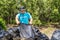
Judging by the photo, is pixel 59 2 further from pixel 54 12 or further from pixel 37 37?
pixel 37 37

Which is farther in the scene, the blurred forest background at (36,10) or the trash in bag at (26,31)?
the blurred forest background at (36,10)

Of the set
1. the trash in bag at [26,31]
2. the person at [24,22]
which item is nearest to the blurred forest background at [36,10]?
the person at [24,22]

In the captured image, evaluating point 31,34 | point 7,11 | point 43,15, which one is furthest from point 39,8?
point 31,34

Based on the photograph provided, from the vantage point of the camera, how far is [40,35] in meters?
7.50

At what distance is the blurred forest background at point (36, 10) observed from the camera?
10.9m

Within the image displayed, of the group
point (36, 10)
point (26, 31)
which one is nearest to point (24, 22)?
point (26, 31)

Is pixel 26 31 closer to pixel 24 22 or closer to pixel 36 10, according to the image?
pixel 24 22

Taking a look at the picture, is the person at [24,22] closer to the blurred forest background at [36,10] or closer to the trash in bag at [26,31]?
the trash in bag at [26,31]

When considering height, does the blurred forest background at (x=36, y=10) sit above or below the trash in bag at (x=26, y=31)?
above

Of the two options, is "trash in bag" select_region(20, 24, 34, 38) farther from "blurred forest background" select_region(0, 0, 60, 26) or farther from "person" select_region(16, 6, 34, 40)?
"blurred forest background" select_region(0, 0, 60, 26)

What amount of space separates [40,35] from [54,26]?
12.6 ft

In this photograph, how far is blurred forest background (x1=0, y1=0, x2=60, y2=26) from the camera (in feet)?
35.8

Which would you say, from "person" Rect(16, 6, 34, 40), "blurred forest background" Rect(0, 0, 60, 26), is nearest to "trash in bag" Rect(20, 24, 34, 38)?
"person" Rect(16, 6, 34, 40)

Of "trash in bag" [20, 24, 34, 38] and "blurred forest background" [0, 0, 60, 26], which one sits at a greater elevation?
"blurred forest background" [0, 0, 60, 26]
